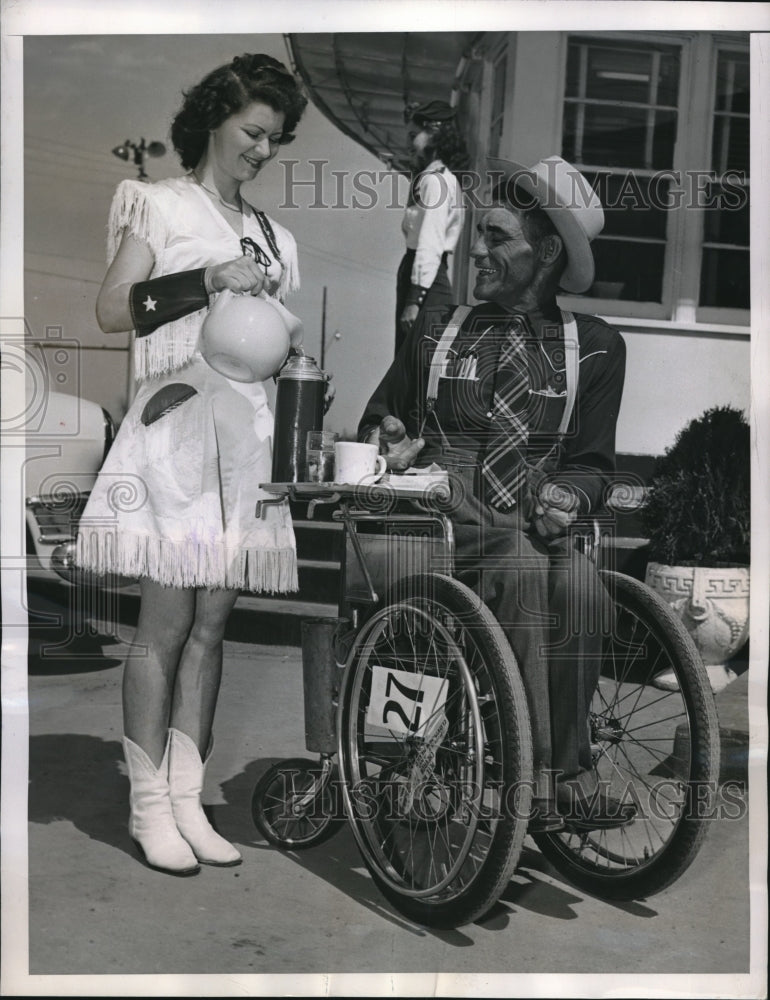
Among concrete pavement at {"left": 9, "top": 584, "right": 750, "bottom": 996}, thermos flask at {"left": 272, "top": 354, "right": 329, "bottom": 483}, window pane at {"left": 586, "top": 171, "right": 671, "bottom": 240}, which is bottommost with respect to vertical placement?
concrete pavement at {"left": 9, "top": 584, "right": 750, "bottom": 996}

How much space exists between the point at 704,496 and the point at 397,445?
3.07ft

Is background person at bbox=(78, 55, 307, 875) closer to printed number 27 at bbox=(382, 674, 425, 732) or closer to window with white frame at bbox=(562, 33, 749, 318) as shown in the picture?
printed number 27 at bbox=(382, 674, 425, 732)

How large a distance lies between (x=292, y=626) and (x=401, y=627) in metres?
0.37

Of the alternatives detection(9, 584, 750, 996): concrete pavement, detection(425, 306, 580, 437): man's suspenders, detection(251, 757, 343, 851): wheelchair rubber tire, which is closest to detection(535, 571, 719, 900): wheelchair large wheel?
detection(9, 584, 750, 996): concrete pavement

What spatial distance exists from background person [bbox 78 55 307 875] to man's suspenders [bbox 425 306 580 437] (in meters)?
0.51

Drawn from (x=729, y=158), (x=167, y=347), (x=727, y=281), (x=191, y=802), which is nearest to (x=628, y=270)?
(x=727, y=281)

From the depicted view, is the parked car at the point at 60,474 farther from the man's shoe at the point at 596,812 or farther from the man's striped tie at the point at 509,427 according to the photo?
the man's shoe at the point at 596,812

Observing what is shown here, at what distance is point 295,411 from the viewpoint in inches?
121

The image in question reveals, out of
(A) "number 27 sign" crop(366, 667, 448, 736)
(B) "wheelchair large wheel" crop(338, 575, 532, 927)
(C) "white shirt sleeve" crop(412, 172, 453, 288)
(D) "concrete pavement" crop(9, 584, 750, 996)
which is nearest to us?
(B) "wheelchair large wheel" crop(338, 575, 532, 927)

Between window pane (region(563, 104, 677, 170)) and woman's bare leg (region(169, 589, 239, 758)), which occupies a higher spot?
window pane (region(563, 104, 677, 170))

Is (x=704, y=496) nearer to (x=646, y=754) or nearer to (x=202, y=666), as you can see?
(x=646, y=754)

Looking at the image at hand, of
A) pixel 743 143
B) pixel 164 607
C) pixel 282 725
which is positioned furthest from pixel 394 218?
pixel 282 725

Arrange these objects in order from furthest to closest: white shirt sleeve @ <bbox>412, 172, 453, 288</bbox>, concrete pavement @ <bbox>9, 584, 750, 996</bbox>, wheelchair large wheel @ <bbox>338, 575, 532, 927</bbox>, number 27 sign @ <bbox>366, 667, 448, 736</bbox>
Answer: white shirt sleeve @ <bbox>412, 172, 453, 288</bbox> < concrete pavement @ <bbox>9, 584, 750, 996</bbox> < number 27 sign @ <bbox>366, 667, 448, 736</bbox> < wheelchair large wheel @ <bbox>338, 575, 532, 927</bbox>

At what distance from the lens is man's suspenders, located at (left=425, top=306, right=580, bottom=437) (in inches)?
123
